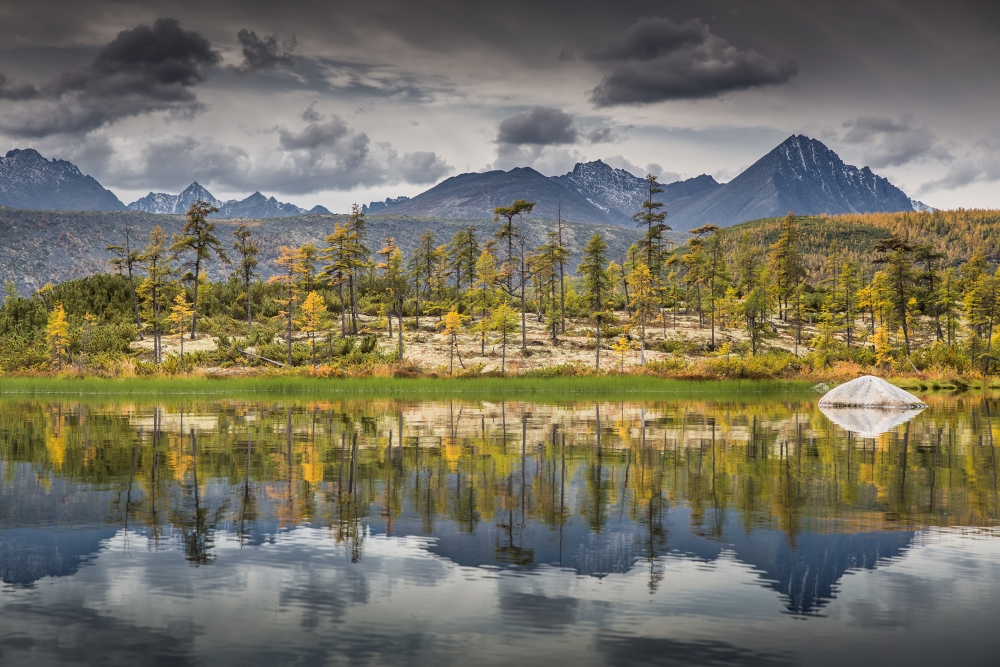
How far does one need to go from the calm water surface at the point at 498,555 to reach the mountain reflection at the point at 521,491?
7 centimetres

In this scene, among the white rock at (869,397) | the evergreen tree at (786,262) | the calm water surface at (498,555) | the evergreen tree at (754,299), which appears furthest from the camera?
the evergreen tree at (786,262)

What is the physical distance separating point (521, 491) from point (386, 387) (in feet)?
110

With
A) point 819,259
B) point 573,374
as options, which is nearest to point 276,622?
point 573,374

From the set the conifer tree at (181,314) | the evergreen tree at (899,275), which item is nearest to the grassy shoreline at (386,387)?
the conifer tree at (181,314)

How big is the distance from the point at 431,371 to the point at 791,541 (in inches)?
1681

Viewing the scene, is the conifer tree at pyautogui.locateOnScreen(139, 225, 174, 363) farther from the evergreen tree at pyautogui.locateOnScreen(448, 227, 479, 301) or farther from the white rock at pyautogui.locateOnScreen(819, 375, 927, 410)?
the white rock at pyautogui.locateOnScreen(819, 375, 927, 410)

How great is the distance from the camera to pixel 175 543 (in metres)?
10.5

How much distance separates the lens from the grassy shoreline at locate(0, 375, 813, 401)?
4647 centimetres

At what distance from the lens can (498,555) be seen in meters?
9.87

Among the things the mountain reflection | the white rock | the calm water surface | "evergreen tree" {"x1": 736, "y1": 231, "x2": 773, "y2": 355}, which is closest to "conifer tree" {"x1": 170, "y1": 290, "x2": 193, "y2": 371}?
the mountain reflection

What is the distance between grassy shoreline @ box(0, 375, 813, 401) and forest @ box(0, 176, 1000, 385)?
9.30 ft

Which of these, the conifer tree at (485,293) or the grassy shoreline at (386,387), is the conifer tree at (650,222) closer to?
the conifer tree at (485,293)

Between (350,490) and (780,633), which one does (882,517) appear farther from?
(350,490)

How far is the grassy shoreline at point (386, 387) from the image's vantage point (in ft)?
152
